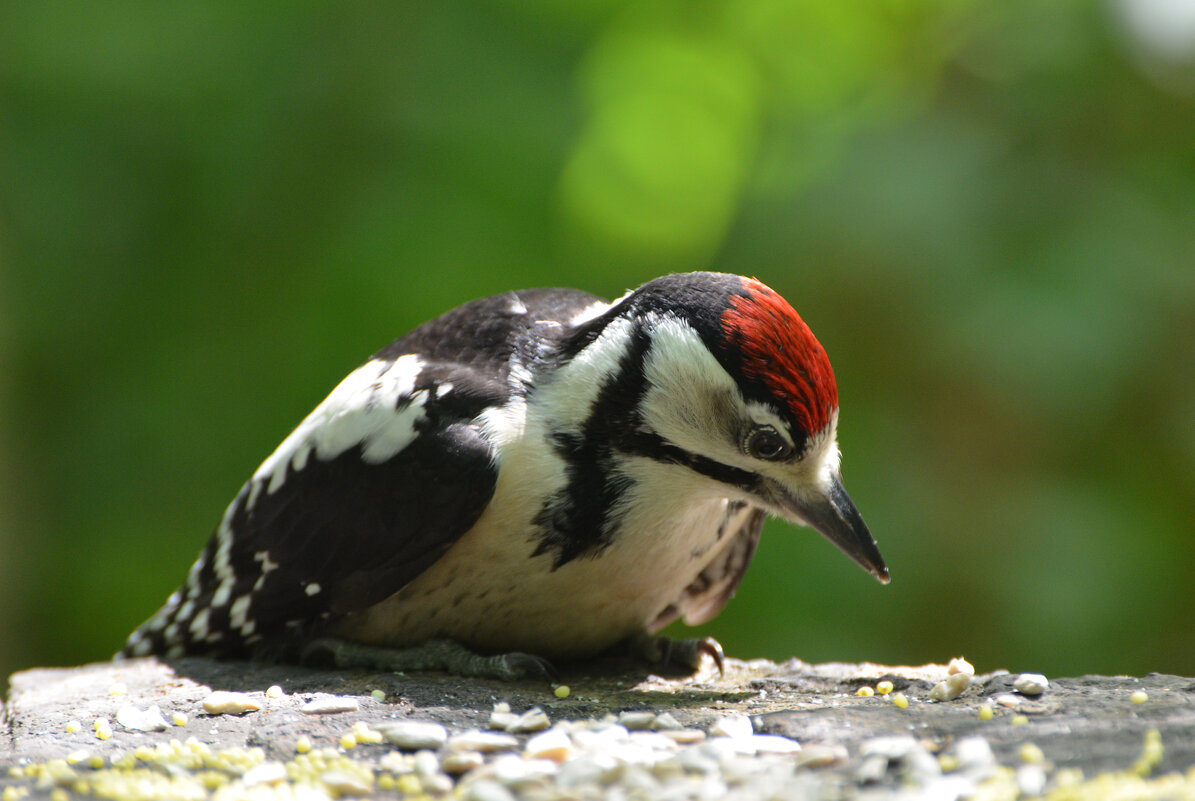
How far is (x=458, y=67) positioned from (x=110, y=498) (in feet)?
9.18

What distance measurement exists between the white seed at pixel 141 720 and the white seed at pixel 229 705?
3.8 inches

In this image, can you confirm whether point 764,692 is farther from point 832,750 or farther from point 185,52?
point 185,52

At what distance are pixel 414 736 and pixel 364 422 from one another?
958 mm

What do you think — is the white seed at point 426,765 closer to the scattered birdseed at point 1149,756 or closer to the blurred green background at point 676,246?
the scattered birdseed at point 1149,756

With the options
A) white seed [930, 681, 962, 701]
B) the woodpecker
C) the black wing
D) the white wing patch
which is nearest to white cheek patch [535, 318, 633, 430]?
the woodpecker

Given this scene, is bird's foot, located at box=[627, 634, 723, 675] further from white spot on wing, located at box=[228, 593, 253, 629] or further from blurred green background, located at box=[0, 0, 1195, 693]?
blurred green background, located at box=[0, 0, 1195, 693]

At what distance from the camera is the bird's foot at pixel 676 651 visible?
2965mm

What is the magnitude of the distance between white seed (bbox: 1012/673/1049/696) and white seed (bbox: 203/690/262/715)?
1.60m

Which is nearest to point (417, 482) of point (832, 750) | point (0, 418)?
point (832, 750)

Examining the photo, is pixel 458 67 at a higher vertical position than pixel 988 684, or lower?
higher

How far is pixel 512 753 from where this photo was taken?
1995 mm

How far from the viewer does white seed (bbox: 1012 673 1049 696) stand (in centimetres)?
224

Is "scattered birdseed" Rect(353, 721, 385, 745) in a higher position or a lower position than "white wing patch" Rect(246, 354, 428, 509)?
lower

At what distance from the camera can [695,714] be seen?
227 centimetres
